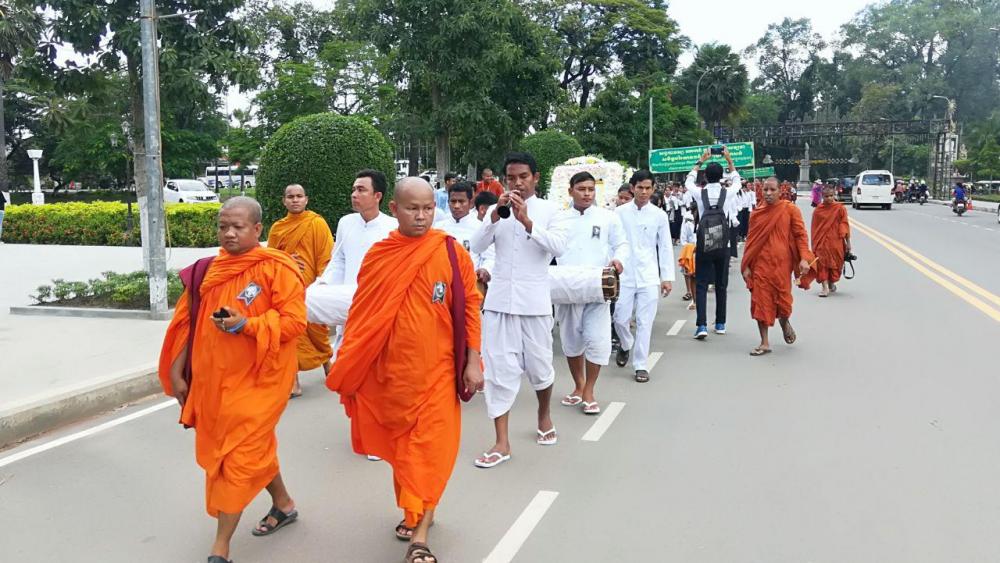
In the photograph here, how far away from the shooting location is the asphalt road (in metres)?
4.14

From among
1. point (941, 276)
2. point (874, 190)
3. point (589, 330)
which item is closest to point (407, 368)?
point (589, 330)

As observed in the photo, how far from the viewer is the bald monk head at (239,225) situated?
3.97m

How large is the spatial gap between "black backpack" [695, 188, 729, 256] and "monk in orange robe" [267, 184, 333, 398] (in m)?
4.18

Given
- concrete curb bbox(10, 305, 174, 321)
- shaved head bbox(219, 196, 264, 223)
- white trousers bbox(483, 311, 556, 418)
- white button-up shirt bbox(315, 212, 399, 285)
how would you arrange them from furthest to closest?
concrete curb bbox(10, 305, 174, 321)
white button-up shirt bbox(315, 212, 399, 285)
white trousers bbox(483, 311, 556, 418)
shaved head bbox(219, 196, 264, 223)

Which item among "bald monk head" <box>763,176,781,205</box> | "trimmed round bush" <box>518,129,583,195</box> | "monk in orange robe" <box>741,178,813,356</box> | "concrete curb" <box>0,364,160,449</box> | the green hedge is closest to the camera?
"concrete curb" <box>0,364,160,449</box>

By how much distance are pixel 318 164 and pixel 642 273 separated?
17.3ft

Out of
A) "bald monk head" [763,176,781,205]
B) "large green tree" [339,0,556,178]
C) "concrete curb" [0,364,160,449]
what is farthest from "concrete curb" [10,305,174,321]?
"large green tree" [339,0,556,178]

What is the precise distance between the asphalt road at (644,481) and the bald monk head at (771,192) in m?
1.86

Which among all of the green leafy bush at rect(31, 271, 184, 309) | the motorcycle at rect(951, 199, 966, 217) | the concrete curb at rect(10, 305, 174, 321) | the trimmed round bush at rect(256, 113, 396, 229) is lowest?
the concrete curb at rect(10, 305, 174, 321)

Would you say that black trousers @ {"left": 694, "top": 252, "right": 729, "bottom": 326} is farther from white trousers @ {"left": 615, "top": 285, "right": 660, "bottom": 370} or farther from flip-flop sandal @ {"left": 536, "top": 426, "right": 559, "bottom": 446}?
flip-flop sandal @ {"left": 536, "top": 426, "right": 559, "bottom": 446}

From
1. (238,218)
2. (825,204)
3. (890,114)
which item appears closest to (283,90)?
(825,204)

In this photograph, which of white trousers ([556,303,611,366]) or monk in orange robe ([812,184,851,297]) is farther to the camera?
monk in orange robe ([812,184,851,297])

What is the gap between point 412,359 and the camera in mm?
3953

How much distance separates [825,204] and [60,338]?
10836 millimetres
